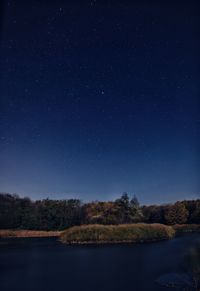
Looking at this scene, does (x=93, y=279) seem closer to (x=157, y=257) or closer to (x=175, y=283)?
(x=175, y=283)

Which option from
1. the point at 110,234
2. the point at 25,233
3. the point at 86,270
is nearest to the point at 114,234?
the point at 110,234

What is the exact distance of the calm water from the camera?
807 centimetres

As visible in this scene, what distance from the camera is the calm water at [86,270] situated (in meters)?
8.07

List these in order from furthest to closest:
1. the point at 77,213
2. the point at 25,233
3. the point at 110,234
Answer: the point at 77,213 < the point at 25,233 < the point at 110,234

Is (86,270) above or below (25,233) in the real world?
below

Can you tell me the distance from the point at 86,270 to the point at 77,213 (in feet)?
56.5

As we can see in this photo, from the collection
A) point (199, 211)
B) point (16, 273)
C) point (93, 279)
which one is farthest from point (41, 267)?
point (199, 211)

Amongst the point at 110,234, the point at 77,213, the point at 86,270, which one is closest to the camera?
the point at 86,270

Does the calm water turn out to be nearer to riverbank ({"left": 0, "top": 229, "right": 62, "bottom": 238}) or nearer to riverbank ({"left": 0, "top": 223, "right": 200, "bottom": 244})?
riverbank ({"left": 0, "top": 223, "right": 200, "bottom": 244})

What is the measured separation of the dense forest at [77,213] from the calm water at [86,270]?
11330mm

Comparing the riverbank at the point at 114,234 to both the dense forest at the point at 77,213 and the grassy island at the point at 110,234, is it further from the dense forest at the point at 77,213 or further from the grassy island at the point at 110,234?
the dense forest at the point at 77,213

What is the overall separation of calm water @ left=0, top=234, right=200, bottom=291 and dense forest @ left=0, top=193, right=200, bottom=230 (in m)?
11.3

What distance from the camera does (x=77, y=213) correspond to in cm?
2727

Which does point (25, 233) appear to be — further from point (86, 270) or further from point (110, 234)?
point (86, 270)
